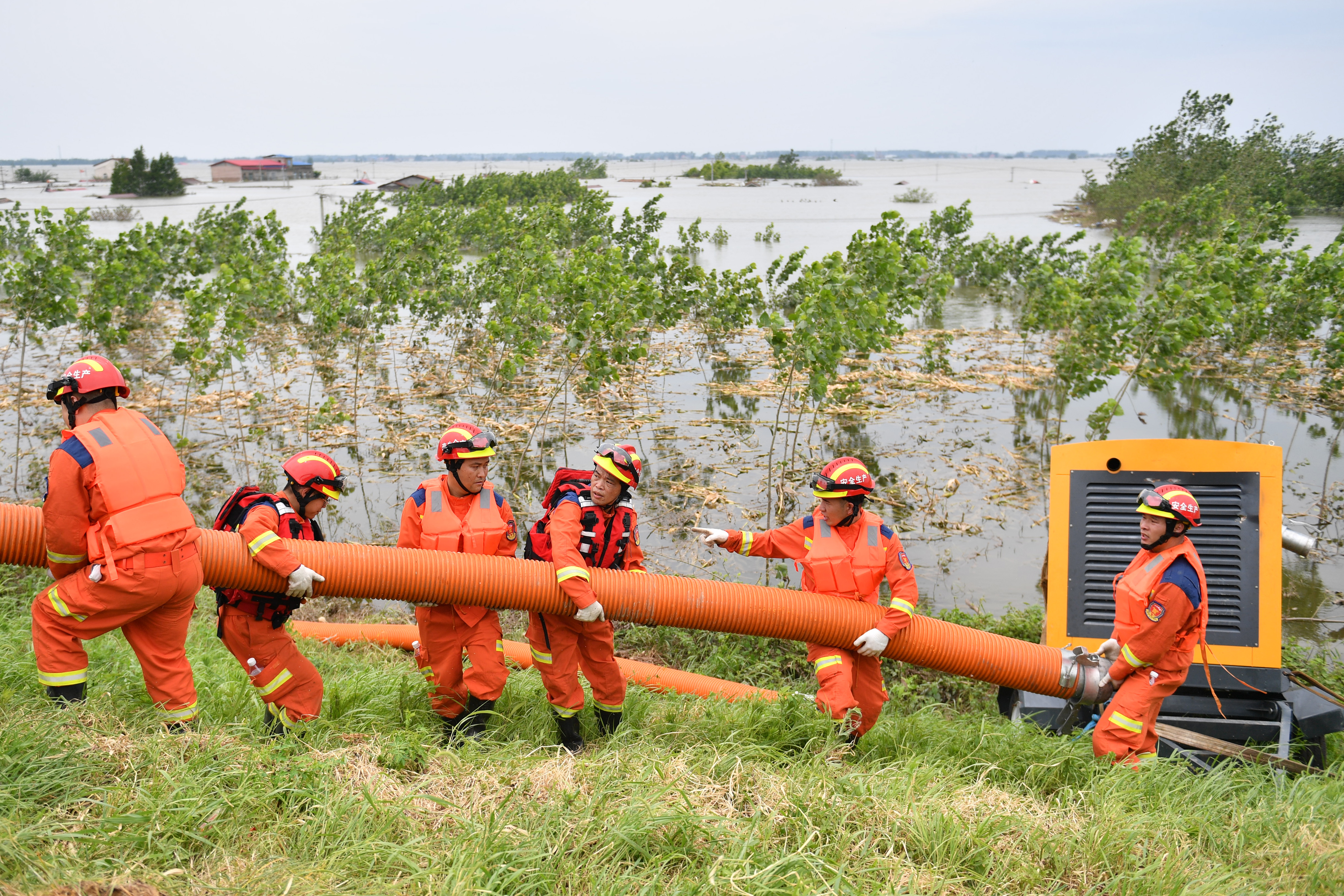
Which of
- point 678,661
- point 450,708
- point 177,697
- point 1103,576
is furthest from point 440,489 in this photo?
point 1103,576

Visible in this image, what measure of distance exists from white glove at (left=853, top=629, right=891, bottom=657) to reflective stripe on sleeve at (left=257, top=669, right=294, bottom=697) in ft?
9.61

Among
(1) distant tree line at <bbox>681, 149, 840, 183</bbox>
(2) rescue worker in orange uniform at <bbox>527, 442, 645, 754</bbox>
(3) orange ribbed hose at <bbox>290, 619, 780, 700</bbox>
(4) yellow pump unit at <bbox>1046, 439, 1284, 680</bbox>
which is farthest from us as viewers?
(1) distant tree line at <bbox>681, 149, 840, 183</bbox>

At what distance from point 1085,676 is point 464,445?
12.3 ft

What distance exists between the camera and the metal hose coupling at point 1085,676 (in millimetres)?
5141

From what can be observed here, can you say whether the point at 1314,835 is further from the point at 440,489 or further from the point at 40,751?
the point at 40,751

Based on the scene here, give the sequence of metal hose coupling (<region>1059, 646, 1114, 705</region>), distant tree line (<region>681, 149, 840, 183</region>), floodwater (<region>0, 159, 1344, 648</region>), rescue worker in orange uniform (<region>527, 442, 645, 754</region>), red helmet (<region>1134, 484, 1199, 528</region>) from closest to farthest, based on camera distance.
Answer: rescue worker in orange uniform (<region>527, 442, 645, 754</region>), red helmet (<region>1134, 484, 1199, 528</region>), metal hose coupling (<region>1059, 646, 1114, 705</region>), floodwater (<region>0, 159, 1344, 648</region>), distant tree line (<region>681, 149, 840, 183</region>)

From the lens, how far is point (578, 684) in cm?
479

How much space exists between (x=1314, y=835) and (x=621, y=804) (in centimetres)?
278

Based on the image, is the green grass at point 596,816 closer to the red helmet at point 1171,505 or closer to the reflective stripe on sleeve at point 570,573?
the reflective stripe on sleeve at point 570,573

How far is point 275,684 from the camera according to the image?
436cm

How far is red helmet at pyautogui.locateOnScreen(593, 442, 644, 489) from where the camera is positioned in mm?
4586

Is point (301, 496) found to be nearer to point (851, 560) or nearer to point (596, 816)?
point (596, 816)

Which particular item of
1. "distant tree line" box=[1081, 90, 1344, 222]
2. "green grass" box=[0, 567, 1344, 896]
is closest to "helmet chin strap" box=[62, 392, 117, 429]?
"green grass" box=[0, 567, 1344, 896]

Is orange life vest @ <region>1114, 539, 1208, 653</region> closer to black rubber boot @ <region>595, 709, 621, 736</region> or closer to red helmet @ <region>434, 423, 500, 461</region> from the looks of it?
black rubber boot @ <region>595, 709, 621, 736</region>
